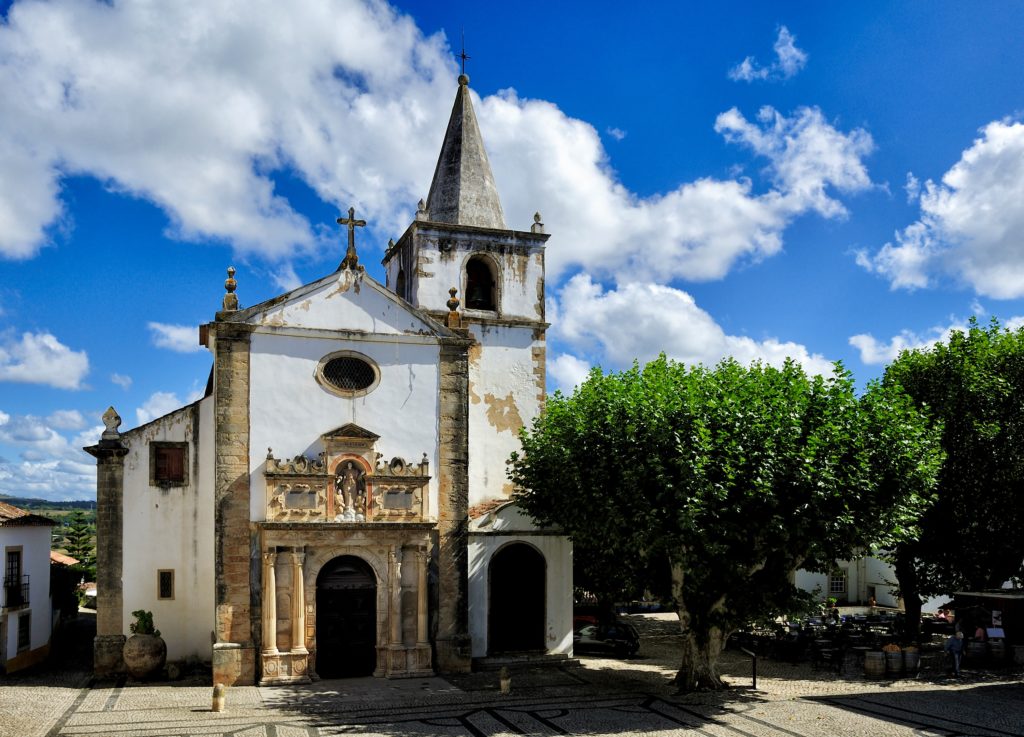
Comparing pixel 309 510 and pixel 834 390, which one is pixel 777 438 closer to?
pixel 834 390

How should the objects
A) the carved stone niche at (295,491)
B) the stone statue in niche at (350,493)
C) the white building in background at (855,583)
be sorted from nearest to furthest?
the carved stone niche at (295,491) < the stone statue in niche at (350,493) < the white building in background at (855,583)

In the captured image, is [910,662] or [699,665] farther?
[910,662]

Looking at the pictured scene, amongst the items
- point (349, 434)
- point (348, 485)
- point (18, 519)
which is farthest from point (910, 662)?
point (18, 519)

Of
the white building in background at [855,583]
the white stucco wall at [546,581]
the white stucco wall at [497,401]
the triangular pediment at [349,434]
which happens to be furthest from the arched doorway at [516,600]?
the white building in background at [855,583]

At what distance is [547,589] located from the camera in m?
26.9

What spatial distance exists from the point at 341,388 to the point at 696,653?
38.1ft

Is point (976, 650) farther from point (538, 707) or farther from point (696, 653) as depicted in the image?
point (538, 707)

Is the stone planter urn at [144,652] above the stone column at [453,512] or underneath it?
underneath

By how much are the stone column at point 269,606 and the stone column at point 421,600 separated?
12.1 ft

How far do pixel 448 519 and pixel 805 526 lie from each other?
389 inches

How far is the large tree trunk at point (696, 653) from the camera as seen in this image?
21.9m

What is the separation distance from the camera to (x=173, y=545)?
984 inches

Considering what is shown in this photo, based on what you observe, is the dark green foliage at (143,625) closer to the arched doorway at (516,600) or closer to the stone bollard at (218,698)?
the stone bollard at (218,698)

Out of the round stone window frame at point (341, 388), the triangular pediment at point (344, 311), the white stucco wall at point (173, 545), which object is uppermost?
the triangular pediment at point (344, 311)
